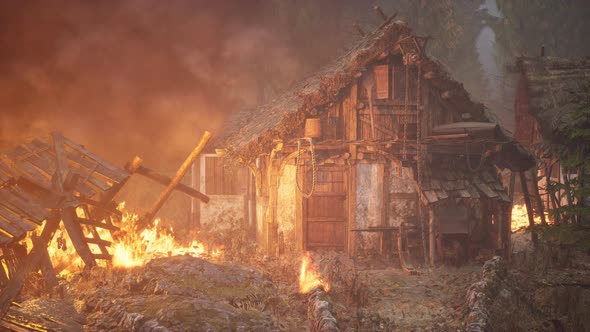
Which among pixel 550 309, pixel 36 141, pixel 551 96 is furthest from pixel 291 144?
pixel 551 96

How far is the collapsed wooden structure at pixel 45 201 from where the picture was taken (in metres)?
8.53

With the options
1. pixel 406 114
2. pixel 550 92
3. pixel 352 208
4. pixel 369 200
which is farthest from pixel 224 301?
pixel 550 92

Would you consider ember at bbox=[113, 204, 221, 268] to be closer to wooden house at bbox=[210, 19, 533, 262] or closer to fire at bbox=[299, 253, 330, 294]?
fire at bbox=[299, 253, 330, 294]

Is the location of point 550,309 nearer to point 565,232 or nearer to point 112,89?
point 565,232

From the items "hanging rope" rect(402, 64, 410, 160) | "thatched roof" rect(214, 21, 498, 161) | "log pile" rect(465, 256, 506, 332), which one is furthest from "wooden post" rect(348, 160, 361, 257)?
"log pile" rect(465, 256, 506, 332)

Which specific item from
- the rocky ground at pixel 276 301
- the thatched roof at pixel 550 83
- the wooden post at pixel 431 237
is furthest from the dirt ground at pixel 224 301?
the thatched roof at pixel 550 83

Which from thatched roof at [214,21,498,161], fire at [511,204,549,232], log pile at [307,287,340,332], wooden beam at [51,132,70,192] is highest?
thatched roof at [214,21,498,161]

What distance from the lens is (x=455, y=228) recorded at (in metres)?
13.9

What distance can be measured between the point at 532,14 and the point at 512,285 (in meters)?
25.3

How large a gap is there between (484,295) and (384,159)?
6.16 m

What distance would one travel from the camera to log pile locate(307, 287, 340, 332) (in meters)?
7.38

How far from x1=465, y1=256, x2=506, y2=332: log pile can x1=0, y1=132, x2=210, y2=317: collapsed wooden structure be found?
804 centimetres

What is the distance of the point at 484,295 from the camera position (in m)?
8.71

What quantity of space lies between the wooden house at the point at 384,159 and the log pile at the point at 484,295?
317 cm
